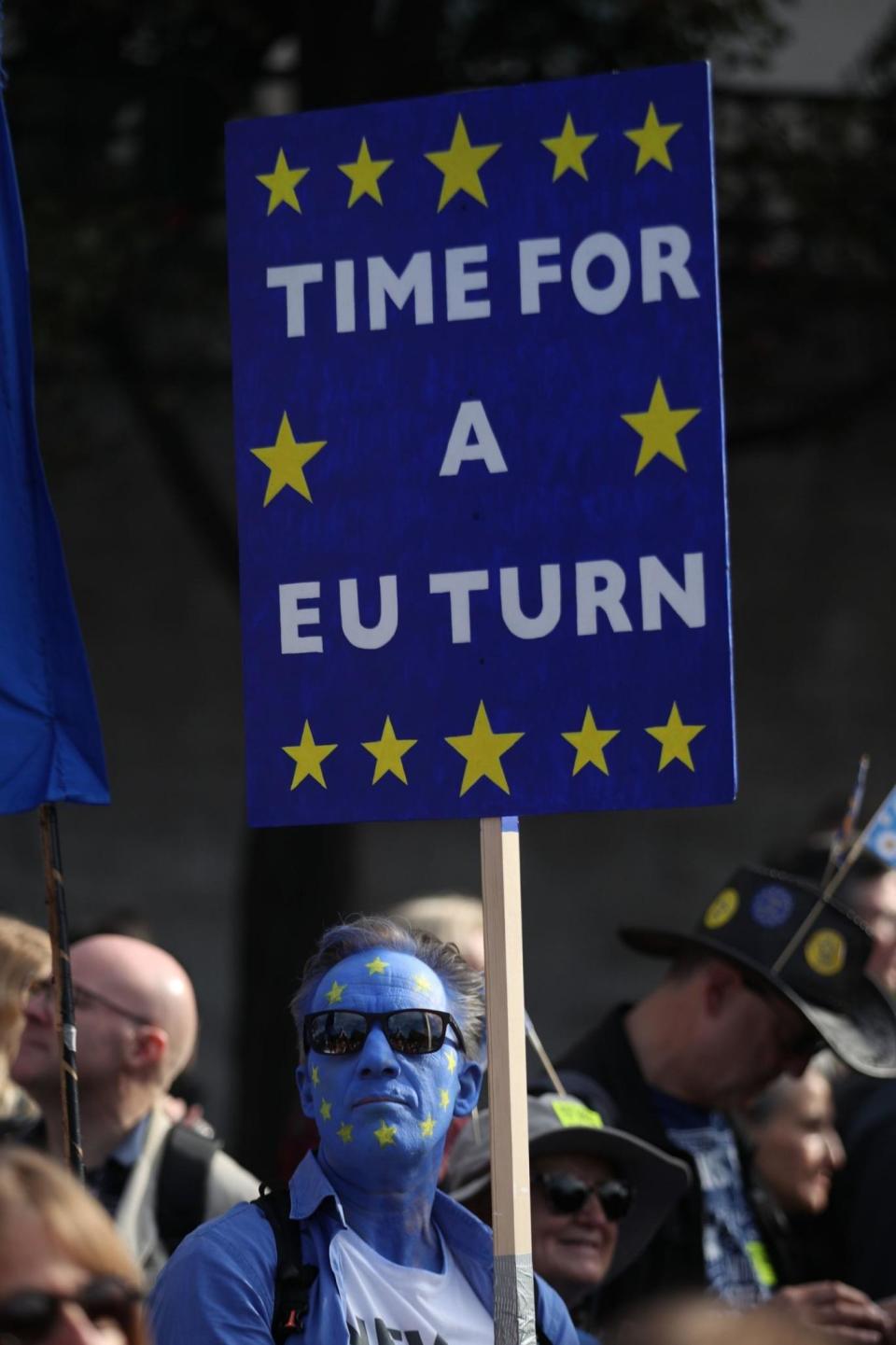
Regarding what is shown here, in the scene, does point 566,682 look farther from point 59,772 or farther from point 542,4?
point 542,4

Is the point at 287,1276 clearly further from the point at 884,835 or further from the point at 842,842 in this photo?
the point at 842,842

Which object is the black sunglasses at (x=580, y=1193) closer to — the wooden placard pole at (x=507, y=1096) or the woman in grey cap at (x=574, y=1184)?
the woman in grey cap at (x=574, y=1184)

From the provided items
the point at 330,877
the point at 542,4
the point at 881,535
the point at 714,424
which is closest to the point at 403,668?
the point at 714,424

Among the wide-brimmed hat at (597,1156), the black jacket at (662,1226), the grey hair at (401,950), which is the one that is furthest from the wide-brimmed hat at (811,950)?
the grey hair at (401,950)

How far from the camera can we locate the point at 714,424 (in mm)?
3424

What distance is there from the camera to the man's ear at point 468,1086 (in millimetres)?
3533

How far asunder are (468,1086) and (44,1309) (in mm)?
1418

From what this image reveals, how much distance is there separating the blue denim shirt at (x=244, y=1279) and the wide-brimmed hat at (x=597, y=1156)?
101cm

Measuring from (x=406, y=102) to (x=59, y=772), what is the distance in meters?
1.21

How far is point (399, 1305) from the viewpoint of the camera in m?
3.29

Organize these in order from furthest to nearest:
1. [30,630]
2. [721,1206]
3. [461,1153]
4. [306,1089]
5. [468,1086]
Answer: [721,1206], [461,1153], [30,630], [468,1086], [306,1089]

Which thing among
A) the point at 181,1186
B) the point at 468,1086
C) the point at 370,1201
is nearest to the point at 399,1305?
the point at 370,1201

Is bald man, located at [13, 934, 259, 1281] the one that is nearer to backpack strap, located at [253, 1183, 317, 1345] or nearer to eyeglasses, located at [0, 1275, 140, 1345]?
backpack strap, located at [253, 1183, 317, 1345]

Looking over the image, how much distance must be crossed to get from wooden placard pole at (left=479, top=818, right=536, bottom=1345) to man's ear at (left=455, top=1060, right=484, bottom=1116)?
14 centimetres
